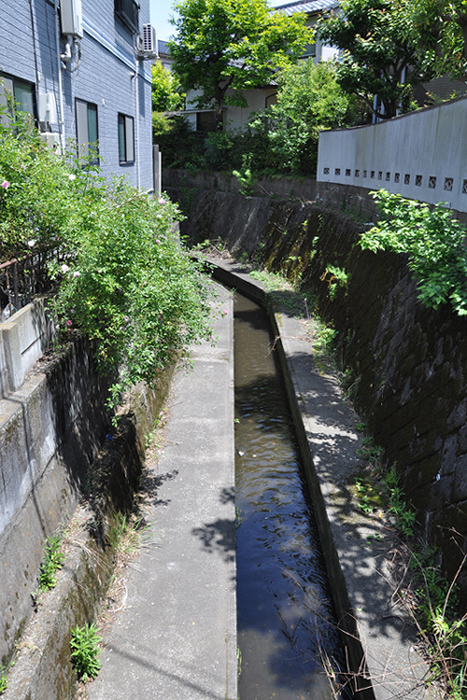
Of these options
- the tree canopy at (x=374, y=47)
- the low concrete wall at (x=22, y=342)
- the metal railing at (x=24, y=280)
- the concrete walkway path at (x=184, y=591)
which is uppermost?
the tree canopy at (x=374, y=47)

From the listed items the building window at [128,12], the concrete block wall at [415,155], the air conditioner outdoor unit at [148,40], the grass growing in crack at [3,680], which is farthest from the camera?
the air conditioner outdoor unit at [148,40]

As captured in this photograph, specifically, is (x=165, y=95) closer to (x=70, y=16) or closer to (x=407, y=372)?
(x=70, y=16)

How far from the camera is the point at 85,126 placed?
1032 cm

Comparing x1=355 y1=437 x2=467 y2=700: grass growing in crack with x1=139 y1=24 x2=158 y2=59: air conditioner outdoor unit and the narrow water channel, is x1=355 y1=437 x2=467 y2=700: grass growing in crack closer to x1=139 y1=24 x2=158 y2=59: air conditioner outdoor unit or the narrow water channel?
the narrow water channel

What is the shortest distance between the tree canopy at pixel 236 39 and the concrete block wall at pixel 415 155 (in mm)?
13408

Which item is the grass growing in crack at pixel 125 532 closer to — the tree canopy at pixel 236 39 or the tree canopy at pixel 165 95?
the tree canopy at pixel 236 39

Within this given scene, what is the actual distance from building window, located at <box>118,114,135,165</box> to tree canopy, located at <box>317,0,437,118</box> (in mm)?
6174

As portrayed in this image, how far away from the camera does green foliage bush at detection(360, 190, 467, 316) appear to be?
620 cm

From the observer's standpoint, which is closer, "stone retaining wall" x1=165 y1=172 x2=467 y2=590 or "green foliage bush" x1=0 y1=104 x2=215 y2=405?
"green foliage bush" x1=0 y1=104 x2=215 y2=405

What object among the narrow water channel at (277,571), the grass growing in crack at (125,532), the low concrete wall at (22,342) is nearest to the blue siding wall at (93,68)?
the low concrete wall at (22,342)

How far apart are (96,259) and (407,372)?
177 inches

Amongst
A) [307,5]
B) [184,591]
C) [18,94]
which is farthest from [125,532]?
[307,5]

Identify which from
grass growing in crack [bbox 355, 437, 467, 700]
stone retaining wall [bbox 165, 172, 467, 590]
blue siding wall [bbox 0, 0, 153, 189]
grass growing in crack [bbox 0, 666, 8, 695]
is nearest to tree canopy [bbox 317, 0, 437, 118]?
stone retaining wall [bbox 165, 172, 467, 590]

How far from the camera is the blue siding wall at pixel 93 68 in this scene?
7.42 meters
